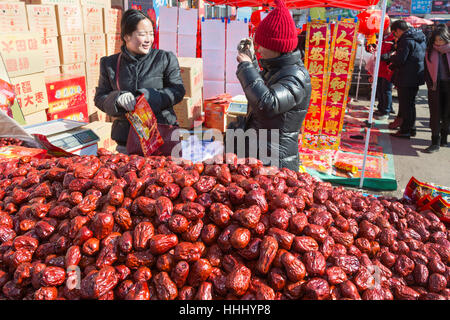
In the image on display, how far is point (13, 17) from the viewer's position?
349 centimetres

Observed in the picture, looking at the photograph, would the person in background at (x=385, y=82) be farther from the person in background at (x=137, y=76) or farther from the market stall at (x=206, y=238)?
the market stall at (x=206, y=238)

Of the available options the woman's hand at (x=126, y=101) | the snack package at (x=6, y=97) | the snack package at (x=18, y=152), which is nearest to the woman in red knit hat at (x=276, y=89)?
the woman's hand at (x=126, y=101)

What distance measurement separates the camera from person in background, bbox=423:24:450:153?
16.9 feet

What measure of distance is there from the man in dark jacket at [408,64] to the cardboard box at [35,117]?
5940 mm

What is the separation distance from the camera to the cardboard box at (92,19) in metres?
4.77

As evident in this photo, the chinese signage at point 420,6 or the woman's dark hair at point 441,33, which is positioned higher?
the chinese signage at point 420,6

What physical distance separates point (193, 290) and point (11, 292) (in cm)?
64

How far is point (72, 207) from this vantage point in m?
1.45

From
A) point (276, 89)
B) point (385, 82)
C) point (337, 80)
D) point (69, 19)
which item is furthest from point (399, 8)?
point (276, 89)

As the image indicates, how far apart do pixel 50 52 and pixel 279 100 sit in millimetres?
3485

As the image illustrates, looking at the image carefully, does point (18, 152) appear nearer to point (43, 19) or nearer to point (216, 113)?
point (43, 19)

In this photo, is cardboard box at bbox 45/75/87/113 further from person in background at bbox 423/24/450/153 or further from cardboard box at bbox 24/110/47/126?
person in background at bbox 423/24/450/153

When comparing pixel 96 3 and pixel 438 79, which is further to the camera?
pixel 438 79

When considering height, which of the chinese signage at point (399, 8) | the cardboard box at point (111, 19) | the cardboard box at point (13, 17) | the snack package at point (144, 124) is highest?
the chinese signage at point (399, 8)
